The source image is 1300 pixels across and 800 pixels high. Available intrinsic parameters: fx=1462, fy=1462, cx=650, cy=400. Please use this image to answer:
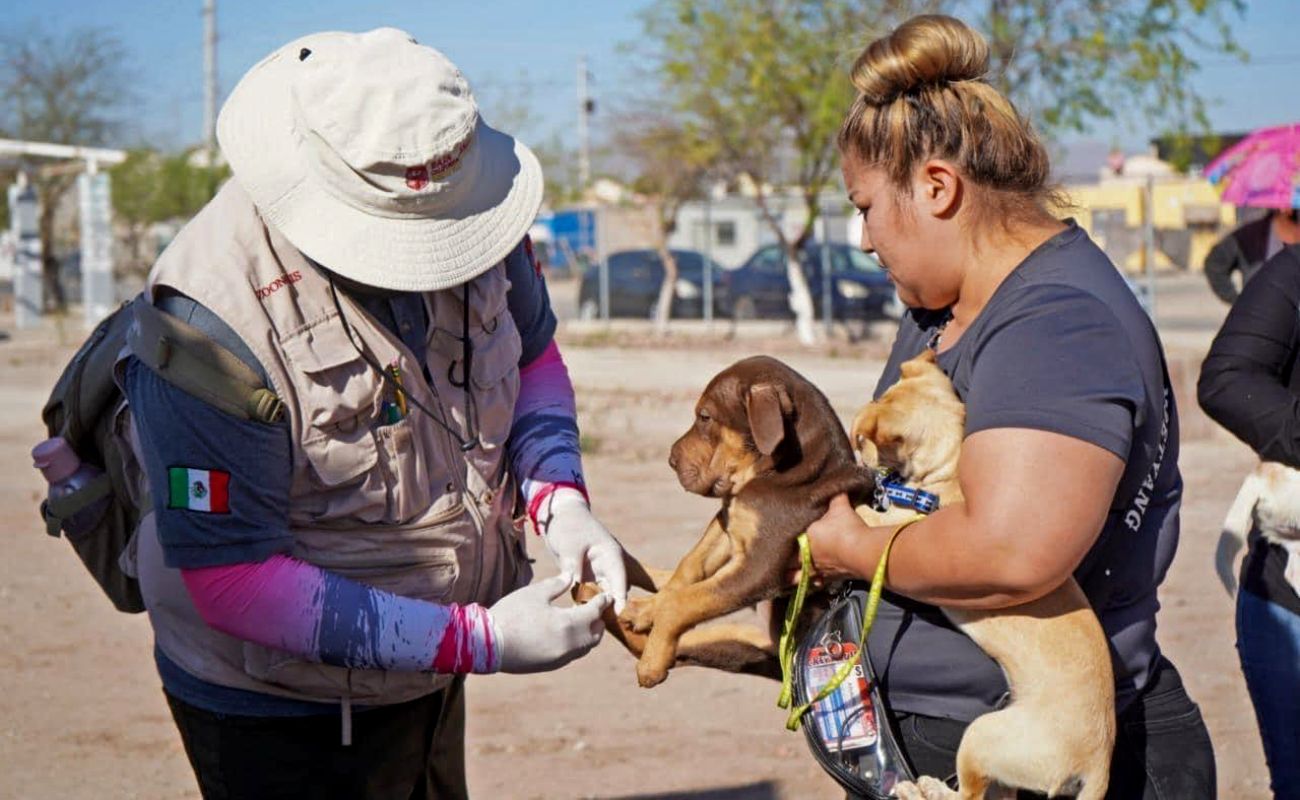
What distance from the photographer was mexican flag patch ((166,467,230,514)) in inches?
97.7

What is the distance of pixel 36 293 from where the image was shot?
102 ft

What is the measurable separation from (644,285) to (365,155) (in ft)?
88.1

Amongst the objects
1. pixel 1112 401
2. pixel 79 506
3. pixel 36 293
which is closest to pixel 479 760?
pixel 79 506

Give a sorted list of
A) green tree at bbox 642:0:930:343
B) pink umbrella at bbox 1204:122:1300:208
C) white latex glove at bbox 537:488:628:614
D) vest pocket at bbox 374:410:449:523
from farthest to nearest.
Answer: green tree at bbox 642:0:930:343 → pink umbrella at bbox 1204:122:1300:208 → white latex glove at bbox 537:488:628:614 → vest pocket at bbox 374:410:449:523

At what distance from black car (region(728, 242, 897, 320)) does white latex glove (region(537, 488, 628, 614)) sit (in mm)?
22234

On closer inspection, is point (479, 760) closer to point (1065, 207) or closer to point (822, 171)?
point (1065, 207)

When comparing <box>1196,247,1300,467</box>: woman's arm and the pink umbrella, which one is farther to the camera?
the pink umbrella

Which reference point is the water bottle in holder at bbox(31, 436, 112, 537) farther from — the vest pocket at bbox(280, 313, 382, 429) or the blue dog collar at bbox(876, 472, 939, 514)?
the blue dog collar at bbox(876, 472, 939, 514)

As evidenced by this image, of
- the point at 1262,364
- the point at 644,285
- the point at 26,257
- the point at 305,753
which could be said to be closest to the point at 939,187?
the point at 305,753

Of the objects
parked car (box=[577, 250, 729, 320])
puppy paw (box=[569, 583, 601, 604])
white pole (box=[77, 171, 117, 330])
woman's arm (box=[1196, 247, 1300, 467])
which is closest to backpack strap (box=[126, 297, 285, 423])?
puppy paw (box=[569, 583, 601, 604])

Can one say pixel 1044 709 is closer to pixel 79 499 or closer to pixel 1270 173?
pixel 79 499

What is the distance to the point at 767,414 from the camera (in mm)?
3232

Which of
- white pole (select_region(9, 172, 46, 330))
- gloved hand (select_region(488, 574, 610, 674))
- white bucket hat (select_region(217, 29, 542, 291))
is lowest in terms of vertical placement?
white pole (select_region(9, 172, 46, 330))

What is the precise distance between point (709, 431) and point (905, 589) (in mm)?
1110
